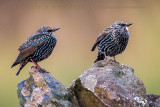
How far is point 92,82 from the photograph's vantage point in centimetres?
615

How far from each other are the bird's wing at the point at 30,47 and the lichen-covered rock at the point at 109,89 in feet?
4.46

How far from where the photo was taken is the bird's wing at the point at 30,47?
281 inches

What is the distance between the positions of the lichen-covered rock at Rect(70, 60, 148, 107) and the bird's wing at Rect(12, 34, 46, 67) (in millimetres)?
1359

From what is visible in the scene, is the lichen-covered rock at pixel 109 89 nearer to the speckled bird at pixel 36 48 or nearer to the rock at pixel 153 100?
the rock at pixel 153 100

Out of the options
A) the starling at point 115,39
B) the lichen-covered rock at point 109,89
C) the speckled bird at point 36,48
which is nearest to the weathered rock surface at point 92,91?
the lichen-covered rock at point 109,89

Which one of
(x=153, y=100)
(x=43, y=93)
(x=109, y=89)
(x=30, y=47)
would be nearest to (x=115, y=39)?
(x=153, y=100)

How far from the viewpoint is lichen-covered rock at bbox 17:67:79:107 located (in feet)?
19.1

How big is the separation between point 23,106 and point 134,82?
2.32 metres

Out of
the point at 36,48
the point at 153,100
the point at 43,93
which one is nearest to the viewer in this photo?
the point at 43,93

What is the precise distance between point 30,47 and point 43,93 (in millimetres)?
1603

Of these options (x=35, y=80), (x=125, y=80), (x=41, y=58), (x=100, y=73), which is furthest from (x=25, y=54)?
(x=125, y=80)

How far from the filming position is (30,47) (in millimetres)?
7199

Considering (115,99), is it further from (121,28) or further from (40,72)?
(121,28)

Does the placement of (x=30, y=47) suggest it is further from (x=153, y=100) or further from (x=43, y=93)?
(x=153, y=100)
